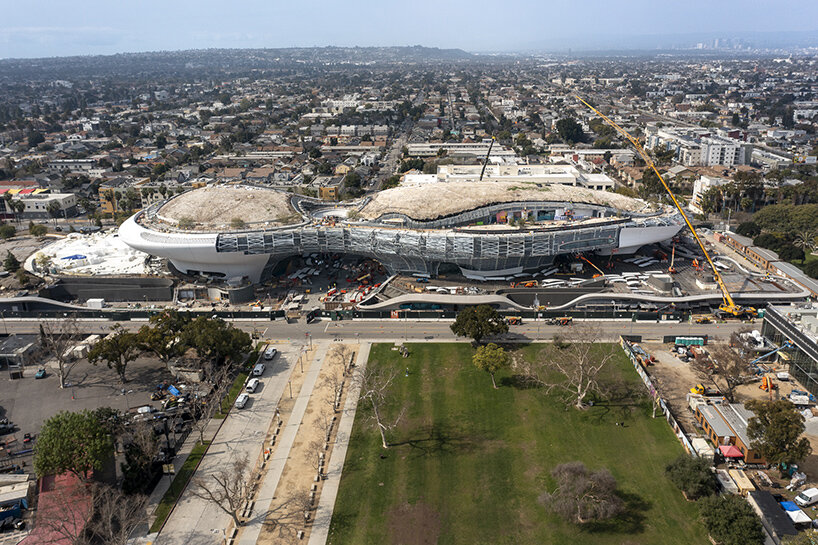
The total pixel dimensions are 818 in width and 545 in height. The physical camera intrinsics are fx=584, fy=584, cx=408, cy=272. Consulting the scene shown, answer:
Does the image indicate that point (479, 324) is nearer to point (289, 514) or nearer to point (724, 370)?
point (724, 370)

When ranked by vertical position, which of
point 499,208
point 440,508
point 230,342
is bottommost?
point 440,508

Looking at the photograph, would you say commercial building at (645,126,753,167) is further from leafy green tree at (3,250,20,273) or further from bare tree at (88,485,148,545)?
bare tree at (88,485,148,545)

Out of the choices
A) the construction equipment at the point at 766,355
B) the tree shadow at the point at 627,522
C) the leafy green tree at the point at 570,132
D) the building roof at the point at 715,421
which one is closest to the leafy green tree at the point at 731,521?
the tree shadow at the point at 627,522

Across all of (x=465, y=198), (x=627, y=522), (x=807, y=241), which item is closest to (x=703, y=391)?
(x=627, y=522)

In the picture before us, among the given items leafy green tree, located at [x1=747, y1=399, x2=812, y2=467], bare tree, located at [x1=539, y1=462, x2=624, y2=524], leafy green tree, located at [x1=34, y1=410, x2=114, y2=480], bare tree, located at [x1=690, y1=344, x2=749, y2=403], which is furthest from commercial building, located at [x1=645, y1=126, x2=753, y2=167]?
leafy green tree, located at [x1=34, y1=410, x2=114, y2=480]

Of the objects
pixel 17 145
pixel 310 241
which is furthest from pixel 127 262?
pixel 17 145

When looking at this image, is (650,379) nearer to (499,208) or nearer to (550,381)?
(550,381)

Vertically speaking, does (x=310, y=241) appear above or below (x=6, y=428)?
above
